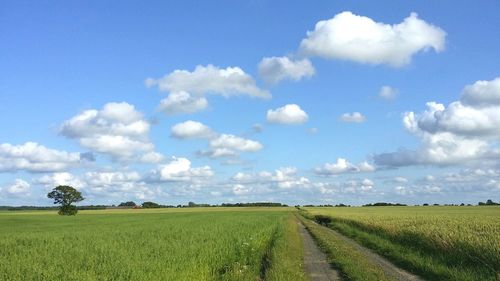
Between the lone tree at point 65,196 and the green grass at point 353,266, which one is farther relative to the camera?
the lone tree at point 65,196

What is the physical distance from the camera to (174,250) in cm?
2164

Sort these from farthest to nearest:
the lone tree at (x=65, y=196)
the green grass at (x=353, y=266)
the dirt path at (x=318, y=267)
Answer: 1. the lone tree at (x=65, y=196)
2. the dirt path at (x=318, y=267)
3. the green grass at (x=353, y=266)

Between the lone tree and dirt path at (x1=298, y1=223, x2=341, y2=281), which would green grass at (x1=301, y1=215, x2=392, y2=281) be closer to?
dirt path at (x1=298, y1=223, x2=341, y2=281)

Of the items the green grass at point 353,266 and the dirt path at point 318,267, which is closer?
the green grass at point 353,266

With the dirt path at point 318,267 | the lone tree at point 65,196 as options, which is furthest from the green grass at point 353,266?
the lone tree at point 65,196

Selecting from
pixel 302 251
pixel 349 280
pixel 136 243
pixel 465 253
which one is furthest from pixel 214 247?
pixel 465 253

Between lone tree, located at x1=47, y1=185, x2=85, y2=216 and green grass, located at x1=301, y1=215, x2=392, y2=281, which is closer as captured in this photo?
green grass, located at x1=301, y1=215, x2=392, y2=281

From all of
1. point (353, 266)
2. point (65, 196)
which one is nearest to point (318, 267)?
point (353, 266)

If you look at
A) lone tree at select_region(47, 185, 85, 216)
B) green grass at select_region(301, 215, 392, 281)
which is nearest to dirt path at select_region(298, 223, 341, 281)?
green grass at select_region(301, 215, 392, 281)

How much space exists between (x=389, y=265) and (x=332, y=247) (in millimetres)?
7443

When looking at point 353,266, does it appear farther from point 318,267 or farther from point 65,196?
point 65,196

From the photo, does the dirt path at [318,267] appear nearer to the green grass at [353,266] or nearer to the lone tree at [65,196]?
the green grass at [353,266]

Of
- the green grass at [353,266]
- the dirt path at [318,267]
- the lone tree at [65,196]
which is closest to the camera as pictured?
the green grass at [353,266]

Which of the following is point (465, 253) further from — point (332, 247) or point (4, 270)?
point (4, 270)
